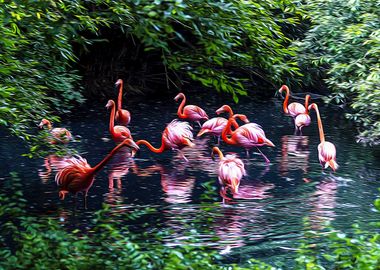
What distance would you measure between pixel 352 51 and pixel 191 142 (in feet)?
11.1

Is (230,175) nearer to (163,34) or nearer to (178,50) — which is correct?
(178,50)

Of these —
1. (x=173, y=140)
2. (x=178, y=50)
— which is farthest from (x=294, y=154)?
(x=178, y=50)

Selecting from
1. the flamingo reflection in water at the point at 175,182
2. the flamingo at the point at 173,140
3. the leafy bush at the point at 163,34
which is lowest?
the flamingo reflection in water at the point at 175,182

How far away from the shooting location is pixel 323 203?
666cm

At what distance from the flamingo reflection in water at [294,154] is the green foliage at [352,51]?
2.97ft

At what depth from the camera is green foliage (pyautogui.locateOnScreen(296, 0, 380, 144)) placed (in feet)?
32.5

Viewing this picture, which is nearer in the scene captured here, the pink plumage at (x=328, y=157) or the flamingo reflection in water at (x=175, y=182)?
the flamingo reflection in water at (x=175, y=182)

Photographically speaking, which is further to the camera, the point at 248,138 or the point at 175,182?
the point at 248,138

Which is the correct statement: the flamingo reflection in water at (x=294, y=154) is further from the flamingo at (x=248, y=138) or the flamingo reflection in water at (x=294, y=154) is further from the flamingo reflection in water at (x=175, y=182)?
the flamingo reflection in water at (x=175, y=182)

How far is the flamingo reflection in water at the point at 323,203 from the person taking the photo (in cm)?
612

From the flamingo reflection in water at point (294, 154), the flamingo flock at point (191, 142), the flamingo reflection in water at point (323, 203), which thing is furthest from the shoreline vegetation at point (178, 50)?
the flamingo reflection in water at point (323, 203)

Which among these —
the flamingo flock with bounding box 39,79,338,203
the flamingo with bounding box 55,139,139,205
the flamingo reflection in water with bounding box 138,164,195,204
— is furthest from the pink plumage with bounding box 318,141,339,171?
the flamingo with bounding box 55,139,139,205

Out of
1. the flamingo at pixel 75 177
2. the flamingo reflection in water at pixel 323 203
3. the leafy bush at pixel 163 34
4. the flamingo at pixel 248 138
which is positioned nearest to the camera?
the leafy bush at pixel 163 34

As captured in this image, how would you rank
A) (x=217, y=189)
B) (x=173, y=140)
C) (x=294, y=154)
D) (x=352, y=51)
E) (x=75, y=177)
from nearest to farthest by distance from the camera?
1. (x=75, y=177)
2. (x=217, y=189)
3. (x=173, y=140)
4. (x=294, y=154)
5. (x=352, y=51)
